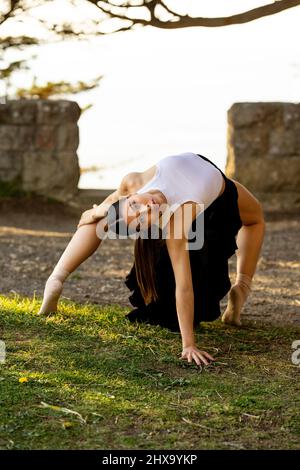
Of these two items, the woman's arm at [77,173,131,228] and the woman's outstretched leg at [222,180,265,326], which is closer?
the woman's arm at [77,173,131,228]

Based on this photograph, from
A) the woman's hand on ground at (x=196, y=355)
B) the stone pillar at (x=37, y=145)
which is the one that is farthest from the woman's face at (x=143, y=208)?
the stone pillar at (x=37, y=145)

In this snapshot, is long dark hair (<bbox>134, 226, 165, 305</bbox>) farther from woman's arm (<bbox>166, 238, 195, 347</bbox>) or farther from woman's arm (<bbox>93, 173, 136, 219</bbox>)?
woman's arm (<bbox>166, 238, 195, 347</bbox>)

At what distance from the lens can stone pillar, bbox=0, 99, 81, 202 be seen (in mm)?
8359

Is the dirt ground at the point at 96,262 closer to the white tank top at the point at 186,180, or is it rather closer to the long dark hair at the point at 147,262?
the long dark hair at the point at 147,262

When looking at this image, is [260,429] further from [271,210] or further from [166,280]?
[271,210]

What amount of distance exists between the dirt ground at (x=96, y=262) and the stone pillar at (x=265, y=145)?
34 cm

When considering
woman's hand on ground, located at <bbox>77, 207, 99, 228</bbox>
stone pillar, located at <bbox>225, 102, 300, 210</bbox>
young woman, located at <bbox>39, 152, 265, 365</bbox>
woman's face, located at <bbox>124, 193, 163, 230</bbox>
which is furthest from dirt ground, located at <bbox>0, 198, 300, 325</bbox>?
woman's face, located at <bbox>124, 193, 163, 230</bbox>

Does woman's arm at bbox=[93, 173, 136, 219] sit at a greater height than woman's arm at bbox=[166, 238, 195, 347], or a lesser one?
greater

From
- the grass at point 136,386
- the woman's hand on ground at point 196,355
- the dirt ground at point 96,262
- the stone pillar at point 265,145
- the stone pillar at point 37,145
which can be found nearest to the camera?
the grass at point 136,386

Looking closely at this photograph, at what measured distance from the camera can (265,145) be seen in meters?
8.29

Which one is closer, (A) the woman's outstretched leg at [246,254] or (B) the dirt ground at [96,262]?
(A) the woman's outstretched leg at [246,254]

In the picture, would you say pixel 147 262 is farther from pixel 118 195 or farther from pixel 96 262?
pixel 96 262

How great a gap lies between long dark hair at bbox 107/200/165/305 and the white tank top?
0.79 feet

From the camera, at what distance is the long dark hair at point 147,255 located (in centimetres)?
394
